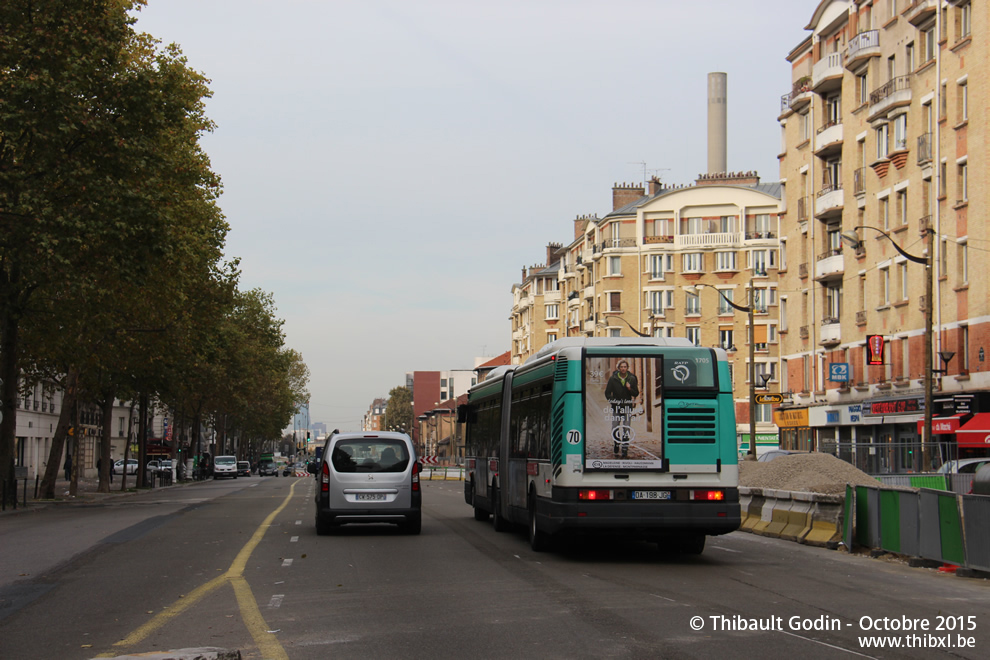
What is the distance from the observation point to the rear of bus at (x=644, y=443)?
50.8ft

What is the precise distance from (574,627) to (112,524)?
711 inches

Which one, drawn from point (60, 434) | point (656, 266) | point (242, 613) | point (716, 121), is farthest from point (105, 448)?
point (716, 121)

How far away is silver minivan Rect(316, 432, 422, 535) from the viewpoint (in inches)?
797

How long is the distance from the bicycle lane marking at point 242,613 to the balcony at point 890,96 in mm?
37281

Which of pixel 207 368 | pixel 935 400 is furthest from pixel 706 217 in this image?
pixel 935 400

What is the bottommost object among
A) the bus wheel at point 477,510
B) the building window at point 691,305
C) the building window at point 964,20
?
the bus wheel at point 477,510

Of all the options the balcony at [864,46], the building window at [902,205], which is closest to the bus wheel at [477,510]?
the building window at [902,205]

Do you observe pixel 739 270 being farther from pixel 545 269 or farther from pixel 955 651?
pixel 955 651

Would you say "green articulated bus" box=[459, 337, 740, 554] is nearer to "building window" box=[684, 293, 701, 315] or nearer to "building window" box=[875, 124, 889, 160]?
"building window" box=[875, 124, 889, 160]

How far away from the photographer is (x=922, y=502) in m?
15.5

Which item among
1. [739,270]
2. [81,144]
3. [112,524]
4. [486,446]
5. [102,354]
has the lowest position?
[112,524]

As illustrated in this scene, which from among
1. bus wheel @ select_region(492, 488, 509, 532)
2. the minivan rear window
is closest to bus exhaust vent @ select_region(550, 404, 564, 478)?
the minivan rear window

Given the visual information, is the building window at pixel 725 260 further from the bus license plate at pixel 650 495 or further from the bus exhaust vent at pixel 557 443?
the bus license plate at pixel 650 495

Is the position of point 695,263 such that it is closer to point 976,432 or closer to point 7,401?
point 976,432
